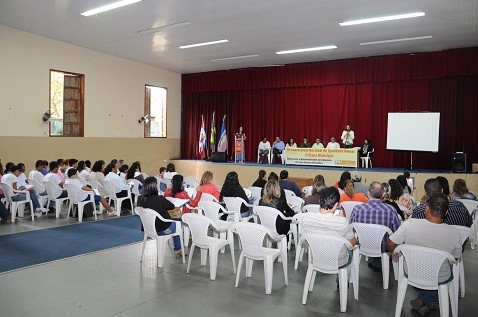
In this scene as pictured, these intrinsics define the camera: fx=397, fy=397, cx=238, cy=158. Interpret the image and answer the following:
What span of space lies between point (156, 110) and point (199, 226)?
12464mm

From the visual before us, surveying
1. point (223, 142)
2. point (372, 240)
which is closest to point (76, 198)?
point (372, 240)

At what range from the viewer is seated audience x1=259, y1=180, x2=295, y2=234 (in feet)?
16.5

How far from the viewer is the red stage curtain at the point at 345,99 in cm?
1222

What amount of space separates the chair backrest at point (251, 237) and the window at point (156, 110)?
12.1 m

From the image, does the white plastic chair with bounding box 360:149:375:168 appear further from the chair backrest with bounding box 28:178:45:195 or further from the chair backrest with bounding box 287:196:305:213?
the chair backrest with bounding box 28:178:45:195

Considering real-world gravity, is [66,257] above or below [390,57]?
below

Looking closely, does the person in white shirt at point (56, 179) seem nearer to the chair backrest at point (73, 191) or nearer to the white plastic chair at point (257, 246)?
the chair backrest at point (73, 191)

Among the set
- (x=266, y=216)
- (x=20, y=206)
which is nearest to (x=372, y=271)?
(x=266, y=216)

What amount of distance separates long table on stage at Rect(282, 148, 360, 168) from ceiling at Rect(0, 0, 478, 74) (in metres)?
3.17

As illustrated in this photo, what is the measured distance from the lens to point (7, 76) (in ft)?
34.9

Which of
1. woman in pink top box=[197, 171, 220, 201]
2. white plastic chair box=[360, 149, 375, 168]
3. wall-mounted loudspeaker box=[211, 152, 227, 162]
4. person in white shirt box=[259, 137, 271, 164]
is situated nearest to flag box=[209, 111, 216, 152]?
wall-mounted loudspeaker box=[211, 152, 227, 162]

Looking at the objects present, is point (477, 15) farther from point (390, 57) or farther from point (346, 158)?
point (346, 158)

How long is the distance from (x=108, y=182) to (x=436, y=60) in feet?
33.4

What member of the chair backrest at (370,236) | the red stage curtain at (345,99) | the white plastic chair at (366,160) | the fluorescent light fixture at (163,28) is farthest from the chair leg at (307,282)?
the white plastic chair at (366,160)
